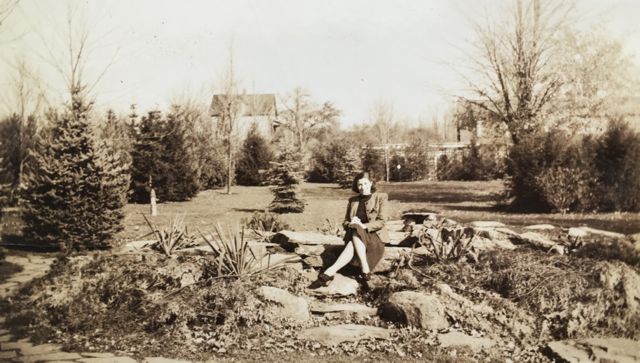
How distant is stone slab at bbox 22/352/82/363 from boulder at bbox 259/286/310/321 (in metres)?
1.77

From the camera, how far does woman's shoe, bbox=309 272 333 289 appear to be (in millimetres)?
5572

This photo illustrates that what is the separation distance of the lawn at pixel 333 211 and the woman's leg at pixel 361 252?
2.73 m

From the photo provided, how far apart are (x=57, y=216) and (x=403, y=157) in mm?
20905

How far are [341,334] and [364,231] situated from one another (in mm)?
1572

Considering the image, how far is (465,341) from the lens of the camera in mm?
4355

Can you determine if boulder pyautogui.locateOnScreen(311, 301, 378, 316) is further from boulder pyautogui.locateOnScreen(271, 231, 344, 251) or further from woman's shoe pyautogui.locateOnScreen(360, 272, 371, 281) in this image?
boulder pyautogui.locateOnScreen(271, 231, 344, 251)

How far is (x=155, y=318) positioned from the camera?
15.6 ft

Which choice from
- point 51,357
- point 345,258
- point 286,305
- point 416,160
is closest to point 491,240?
point 345,258

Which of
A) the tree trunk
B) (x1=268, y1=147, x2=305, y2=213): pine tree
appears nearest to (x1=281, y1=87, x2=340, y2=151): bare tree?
the tree trunk

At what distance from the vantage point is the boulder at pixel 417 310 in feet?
15.2

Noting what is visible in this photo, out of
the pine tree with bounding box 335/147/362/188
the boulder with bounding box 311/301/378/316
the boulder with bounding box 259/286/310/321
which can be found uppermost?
the pine tree with bounding box 335/147/362/188

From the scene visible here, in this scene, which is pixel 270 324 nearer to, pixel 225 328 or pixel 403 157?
pixel 225 328

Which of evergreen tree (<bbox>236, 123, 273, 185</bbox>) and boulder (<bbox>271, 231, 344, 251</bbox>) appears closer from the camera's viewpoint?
boulder (<bbox>271, 231, 344, 251</bbox>)

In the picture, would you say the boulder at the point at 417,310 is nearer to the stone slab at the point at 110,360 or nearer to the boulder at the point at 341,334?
the boulder at the point at 341,334
